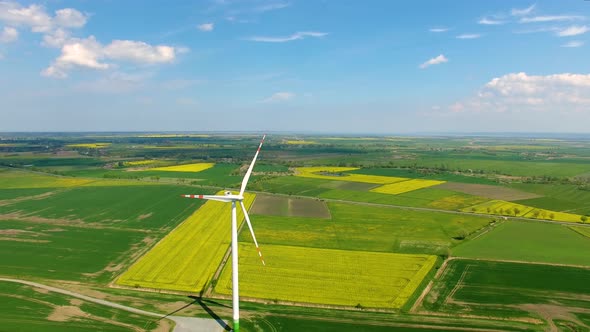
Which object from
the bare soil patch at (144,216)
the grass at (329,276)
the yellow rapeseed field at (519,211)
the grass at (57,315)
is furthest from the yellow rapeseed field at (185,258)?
the yellow rapeseed field at (519,211)

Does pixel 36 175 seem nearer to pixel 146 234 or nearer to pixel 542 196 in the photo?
pixel 146 234

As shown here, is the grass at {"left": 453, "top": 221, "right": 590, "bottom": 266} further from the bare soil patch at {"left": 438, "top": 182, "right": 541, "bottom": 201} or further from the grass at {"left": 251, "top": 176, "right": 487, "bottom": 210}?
the bare soil patch at {"left": 438, "top": 182, "right": 541, "bottom": 201}

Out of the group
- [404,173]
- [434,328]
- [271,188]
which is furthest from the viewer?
[404,173]

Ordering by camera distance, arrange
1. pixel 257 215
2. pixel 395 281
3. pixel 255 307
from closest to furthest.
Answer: pixel 255 307 → pixel 395 281 → pixel 257 215

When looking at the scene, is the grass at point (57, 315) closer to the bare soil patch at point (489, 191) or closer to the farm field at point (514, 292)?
the farm field at point (514, 292)

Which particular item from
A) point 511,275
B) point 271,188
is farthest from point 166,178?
point 511,275

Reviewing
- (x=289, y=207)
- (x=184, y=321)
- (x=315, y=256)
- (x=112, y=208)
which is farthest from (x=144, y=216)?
(x=184, y=321)

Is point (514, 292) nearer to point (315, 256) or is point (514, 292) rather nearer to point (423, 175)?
point (315, 256)
